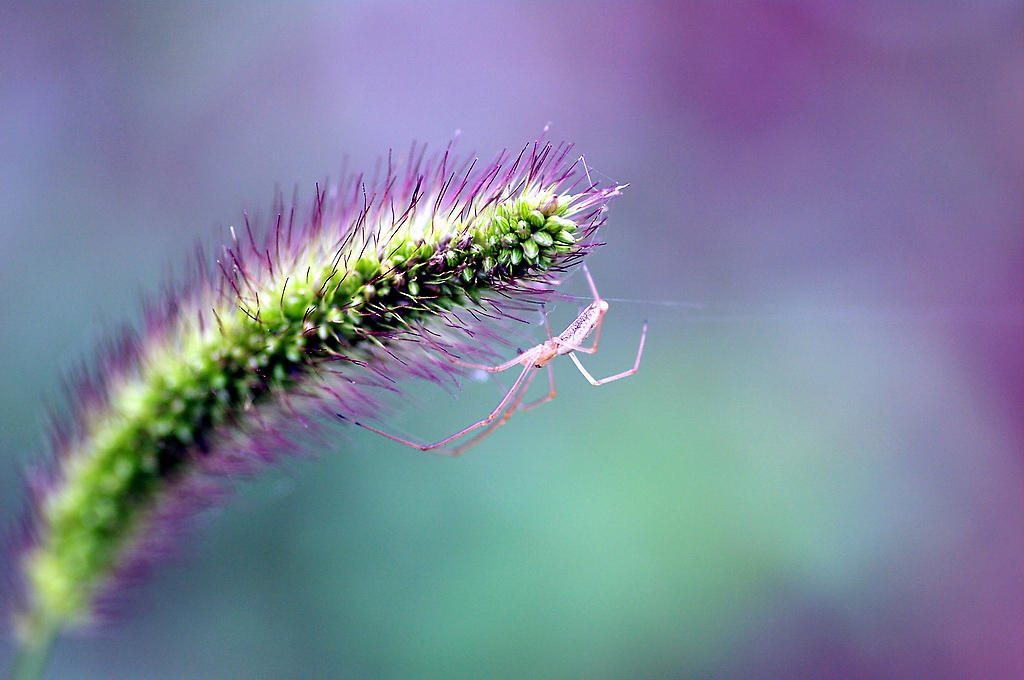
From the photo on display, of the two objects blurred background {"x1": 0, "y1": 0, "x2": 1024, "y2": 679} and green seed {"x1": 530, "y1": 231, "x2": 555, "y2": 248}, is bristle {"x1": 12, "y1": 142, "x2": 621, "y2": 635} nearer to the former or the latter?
green seed {"x1": 530, "y1": 231, "x2": 555, "y2": 248}

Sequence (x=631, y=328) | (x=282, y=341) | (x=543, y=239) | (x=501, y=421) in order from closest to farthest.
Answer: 1. (x=543, y=239)
2. (x=282, y=341)
3. (x=501, y=421)
4. (x=631, y=328)

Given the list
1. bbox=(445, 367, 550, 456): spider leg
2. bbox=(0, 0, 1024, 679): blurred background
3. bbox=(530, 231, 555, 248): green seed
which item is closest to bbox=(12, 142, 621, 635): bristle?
bbox=(530, 231, 555, 248): green seed

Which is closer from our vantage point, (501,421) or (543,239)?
(543,239)

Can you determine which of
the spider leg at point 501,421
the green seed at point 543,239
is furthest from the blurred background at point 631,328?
the green seed at point 543,239

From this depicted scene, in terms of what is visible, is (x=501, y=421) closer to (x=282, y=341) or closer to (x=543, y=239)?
(x=282, y=341)

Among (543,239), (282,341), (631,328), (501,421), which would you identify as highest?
(631,328)

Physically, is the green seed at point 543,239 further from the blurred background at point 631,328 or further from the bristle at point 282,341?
the blurred background at point 631,328

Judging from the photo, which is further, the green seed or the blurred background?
the blurred background

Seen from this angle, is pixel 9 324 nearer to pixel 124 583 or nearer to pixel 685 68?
pixel 124 583

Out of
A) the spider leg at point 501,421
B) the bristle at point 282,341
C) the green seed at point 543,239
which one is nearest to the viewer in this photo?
the green seed at point 543,239

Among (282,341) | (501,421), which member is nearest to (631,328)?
(501,421)
